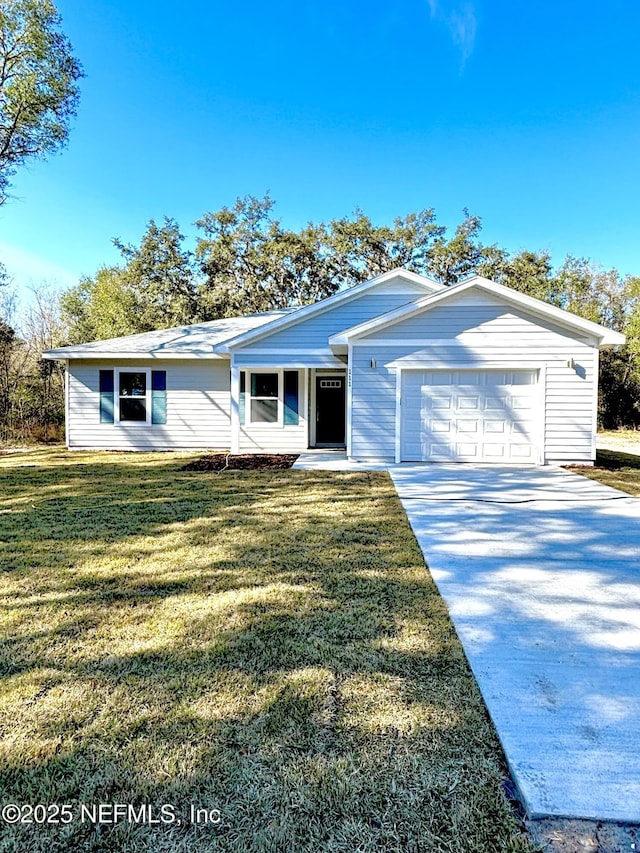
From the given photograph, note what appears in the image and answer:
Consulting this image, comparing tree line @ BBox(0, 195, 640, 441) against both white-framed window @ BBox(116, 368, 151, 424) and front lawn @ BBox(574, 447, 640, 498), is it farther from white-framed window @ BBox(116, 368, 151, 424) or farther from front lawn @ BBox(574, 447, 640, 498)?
front lawn @ BBox(574, 447, 640, 498)

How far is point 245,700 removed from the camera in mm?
2129

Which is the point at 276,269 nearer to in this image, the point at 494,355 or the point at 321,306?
the point at 321,306

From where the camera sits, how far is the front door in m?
13.3

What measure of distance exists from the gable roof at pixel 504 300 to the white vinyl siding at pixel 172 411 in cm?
480

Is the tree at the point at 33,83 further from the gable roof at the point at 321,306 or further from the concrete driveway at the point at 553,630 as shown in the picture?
the concrete driveway at the point at 553,630

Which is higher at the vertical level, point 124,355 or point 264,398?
point 124,355

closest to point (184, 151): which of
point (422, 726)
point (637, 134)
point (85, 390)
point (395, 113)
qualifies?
point (395, 113)

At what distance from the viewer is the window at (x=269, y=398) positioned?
40.1 ft

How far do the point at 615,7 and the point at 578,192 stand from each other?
39.3 feet

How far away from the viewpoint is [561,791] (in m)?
1.64

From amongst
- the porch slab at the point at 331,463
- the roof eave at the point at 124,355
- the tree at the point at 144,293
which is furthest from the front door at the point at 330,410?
the tree at the point at 144,293

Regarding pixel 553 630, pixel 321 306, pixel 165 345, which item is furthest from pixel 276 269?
pixel 553 630

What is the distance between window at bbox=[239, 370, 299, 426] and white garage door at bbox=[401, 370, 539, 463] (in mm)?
3367

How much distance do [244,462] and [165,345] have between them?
16.8 feet
